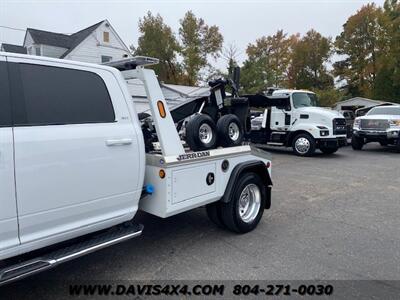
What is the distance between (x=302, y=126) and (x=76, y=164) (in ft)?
37.9

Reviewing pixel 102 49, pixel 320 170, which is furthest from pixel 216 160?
pixel 102 49

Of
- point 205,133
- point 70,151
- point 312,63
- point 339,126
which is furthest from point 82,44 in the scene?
point 312,63

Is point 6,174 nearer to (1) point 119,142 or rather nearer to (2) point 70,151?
(2) point 70,151

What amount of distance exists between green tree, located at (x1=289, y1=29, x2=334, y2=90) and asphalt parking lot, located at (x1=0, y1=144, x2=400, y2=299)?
134 ft

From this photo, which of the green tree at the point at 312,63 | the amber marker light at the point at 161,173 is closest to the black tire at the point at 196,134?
the amber marker light at the point at 161,173

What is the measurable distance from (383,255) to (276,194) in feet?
10.3

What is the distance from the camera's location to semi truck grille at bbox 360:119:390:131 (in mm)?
14221

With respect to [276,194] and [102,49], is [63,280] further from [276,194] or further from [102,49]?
[102,49]

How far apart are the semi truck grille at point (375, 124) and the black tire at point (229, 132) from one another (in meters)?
12.0

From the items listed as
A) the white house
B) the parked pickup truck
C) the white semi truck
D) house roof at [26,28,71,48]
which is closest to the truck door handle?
the white semi truck

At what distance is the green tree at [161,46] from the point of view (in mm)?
38062

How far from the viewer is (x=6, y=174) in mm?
2398

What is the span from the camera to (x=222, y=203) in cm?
436

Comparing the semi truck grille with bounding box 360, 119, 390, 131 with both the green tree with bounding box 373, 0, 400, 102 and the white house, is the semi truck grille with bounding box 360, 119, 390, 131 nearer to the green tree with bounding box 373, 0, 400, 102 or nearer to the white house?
the white house
